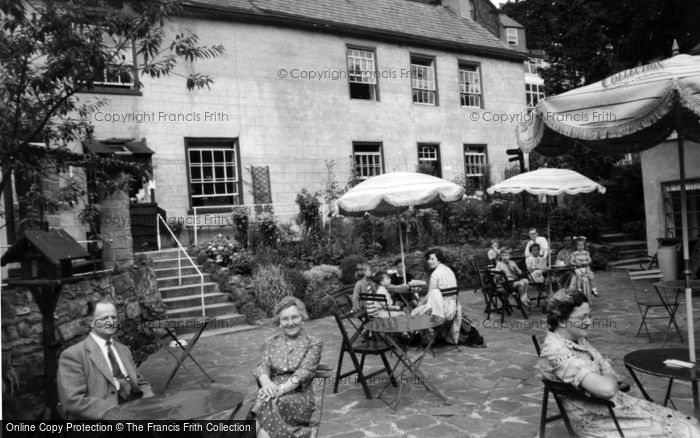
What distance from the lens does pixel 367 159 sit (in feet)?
54.3

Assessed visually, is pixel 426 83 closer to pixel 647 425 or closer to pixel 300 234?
pixel 300 234

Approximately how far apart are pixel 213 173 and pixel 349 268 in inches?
213

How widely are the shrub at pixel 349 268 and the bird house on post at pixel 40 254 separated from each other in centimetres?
703

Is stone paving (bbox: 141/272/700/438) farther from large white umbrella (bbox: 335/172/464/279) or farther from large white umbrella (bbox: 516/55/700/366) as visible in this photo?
large white umbrella (bbox: 335/172/464/279)

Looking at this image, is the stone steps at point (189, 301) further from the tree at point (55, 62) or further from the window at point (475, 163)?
the window at point (475, 163)

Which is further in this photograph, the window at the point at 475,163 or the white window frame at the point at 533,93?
the white window frame at the point at 533,93

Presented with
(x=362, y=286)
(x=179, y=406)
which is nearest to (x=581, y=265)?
(x=362, y=286)

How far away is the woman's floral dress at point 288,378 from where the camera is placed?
11.3 feet

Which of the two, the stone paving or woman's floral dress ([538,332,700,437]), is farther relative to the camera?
the stone paving

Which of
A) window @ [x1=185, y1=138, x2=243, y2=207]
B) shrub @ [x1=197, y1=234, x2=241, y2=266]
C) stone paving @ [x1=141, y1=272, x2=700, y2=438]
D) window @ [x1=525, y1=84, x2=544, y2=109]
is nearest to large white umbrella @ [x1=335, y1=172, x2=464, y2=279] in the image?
stone paving @ [x1=141, y1=272, x2=700, y2=438]

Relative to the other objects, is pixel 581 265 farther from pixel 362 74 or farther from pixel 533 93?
pixel 533 93

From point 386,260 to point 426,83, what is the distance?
8.46 meters

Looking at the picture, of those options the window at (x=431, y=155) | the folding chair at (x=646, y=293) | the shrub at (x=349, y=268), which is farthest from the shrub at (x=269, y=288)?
the window at (x=431, y=155)

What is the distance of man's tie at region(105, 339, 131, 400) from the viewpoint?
3.67 metres
